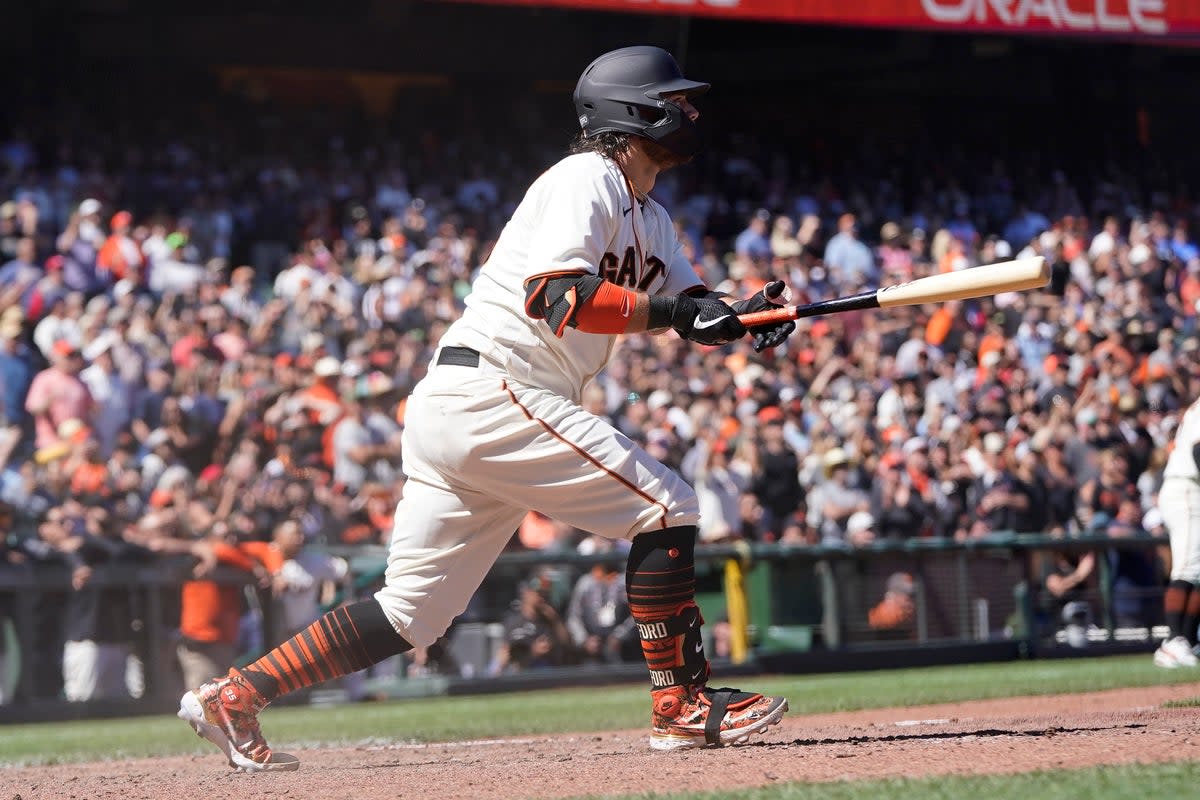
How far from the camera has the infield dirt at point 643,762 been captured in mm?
→ 4258

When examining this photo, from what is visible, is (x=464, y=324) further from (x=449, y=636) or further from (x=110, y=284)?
(x=110, y=284)

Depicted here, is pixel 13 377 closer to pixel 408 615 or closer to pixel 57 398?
pixel 57 398

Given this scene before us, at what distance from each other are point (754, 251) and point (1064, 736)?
12127 millimetres

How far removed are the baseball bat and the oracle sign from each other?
1457cm

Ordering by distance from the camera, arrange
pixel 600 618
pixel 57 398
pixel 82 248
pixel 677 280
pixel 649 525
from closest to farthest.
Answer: pixel 649 525, pixel 677 280, pixel 600 618, pixel 57 398, pixel 82 248

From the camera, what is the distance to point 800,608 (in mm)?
11656

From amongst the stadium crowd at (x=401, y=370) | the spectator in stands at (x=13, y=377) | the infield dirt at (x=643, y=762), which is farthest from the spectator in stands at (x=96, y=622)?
the infield dirt at (x=643, y=762)

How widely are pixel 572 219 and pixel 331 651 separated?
4.94ft

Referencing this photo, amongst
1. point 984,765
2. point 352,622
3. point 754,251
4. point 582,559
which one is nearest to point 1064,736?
point 984,765

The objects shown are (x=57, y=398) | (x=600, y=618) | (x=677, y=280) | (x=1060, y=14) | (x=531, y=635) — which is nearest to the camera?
(x=677, y=280)

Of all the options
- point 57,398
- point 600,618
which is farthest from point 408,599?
point 57,398

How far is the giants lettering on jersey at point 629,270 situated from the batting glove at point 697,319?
218mm

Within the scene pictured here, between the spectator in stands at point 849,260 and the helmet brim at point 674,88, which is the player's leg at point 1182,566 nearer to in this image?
the helmet brim at point 674,88

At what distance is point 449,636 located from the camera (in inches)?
415
